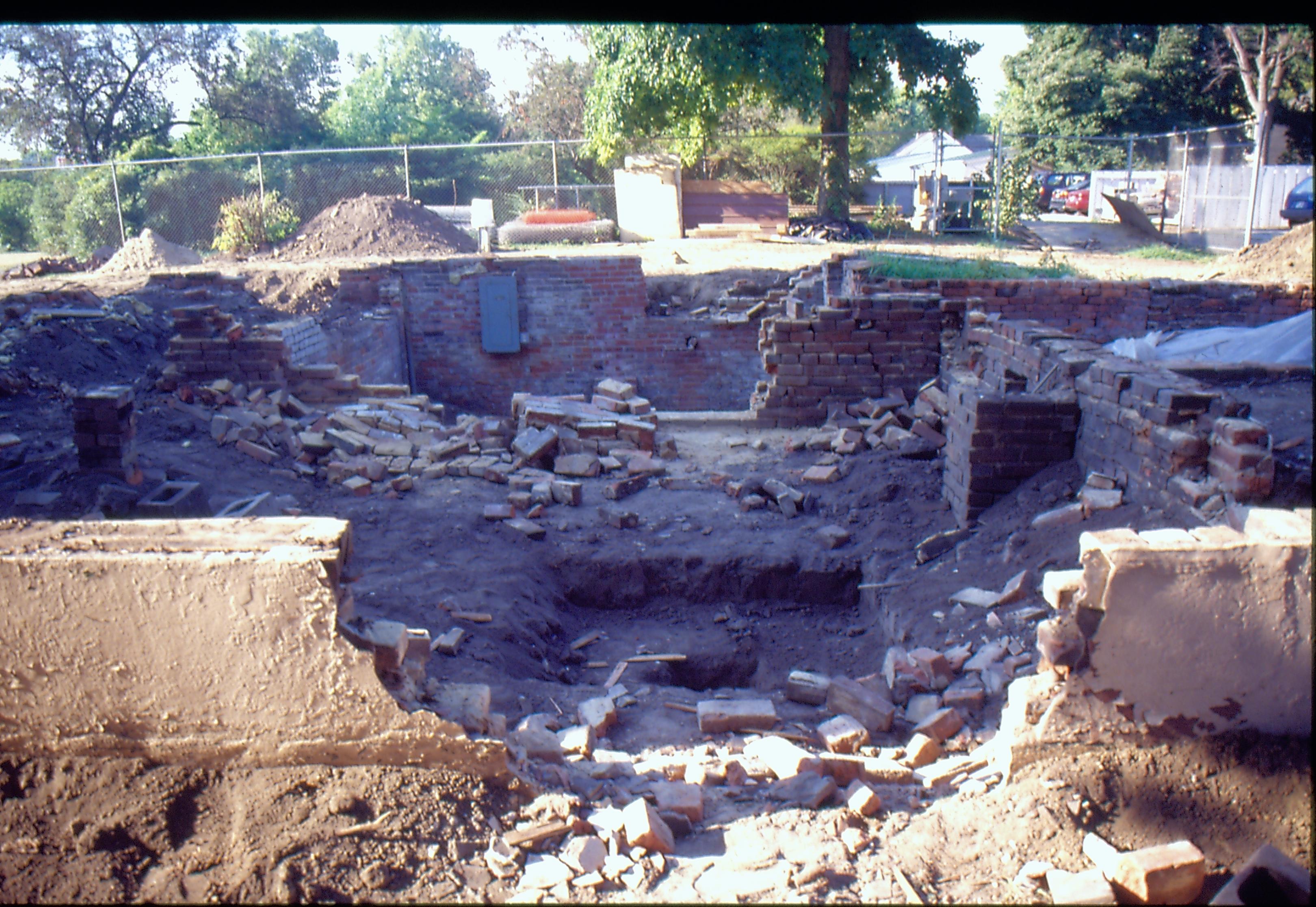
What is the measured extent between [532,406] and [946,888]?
571 centimetres

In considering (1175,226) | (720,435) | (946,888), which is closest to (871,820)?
(946,888)

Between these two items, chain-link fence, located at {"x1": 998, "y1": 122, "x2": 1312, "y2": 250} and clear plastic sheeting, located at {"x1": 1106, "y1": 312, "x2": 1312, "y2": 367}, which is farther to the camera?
chain-link fence, located at {"x1": 998, "y1": 122, "x2": 1312, "y2": 250}

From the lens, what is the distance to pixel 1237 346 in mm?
6203

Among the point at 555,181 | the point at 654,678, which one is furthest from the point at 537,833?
the point at 555,181

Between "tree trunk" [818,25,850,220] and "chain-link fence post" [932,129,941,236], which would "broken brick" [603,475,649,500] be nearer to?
"tree trunk" [818,25,850,220]

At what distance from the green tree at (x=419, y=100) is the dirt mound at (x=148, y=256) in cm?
1279

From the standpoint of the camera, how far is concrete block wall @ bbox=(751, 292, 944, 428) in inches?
280

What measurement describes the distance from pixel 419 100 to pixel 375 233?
2049cm

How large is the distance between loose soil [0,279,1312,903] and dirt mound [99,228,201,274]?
6.81 m

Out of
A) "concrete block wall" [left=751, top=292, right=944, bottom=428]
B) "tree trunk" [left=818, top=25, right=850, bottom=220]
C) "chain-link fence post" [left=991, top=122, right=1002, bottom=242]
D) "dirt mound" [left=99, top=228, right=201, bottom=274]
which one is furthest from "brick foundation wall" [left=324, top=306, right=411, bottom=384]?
"chain-link fence post" [left=991, top=122, right=1002, bottom=242]

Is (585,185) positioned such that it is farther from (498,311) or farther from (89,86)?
(89,86)

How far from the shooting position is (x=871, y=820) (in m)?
2.87

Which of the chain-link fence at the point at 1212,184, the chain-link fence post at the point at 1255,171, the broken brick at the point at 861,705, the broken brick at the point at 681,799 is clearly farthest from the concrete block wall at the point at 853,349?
the chain-link fence post at the point at 1255,171

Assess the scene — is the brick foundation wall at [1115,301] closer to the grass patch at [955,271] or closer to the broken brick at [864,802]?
the grass patch at [955,271]
